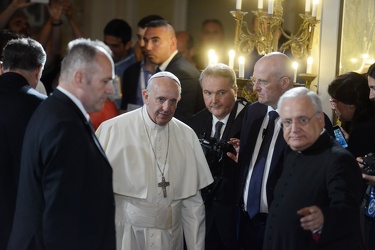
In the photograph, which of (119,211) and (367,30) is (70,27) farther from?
(119,211)

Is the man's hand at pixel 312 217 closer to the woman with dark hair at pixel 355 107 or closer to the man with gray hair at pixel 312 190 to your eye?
the man with gray hair at pixel 312 190

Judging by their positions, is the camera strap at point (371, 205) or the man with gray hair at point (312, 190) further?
the camera strap at point (371, 205)

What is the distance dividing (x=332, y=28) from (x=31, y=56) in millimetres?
2747

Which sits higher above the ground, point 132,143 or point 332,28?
point 332,28

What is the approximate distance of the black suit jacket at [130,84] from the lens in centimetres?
729

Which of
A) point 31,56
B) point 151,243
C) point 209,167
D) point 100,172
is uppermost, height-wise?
point 31,56

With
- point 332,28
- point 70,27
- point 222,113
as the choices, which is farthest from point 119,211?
point 70,27

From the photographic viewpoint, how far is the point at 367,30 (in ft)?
21.4

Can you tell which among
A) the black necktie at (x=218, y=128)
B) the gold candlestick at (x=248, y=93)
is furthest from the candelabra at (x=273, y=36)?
the black necktie at (x=218, y=128)

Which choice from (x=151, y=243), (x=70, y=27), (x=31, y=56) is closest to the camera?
(x=31, y=56)

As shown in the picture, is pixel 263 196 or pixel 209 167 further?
pixel 209 167

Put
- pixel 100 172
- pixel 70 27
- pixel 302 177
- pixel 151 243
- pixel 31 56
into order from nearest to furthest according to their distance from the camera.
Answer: pixel 100 172, pixel 302 177, pixel 31 56, pixel 151 243, pixel 70 27

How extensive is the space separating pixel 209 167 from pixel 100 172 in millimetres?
1918

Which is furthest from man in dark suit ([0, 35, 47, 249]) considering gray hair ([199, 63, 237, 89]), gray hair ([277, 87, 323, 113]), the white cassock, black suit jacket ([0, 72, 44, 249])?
gray hair ([199, 63, 237, 89])
